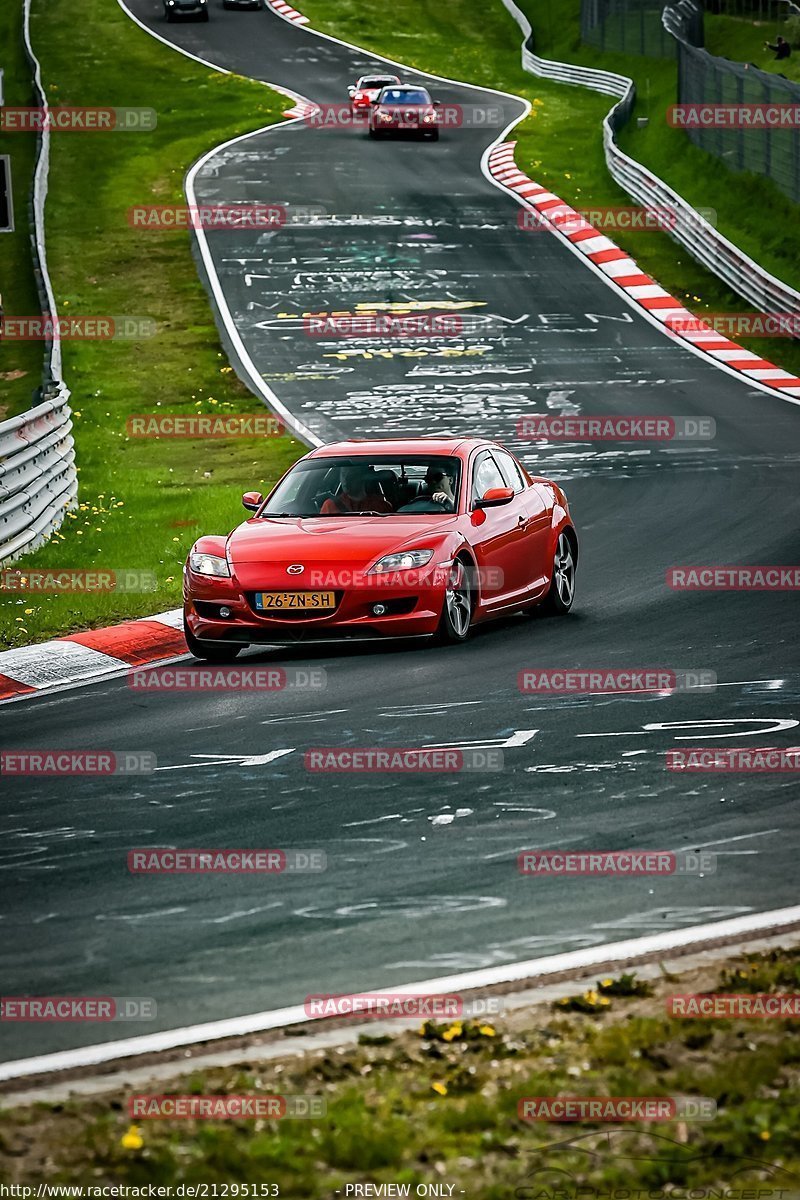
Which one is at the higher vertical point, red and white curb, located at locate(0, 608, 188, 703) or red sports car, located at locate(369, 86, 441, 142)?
red sports car, located at locate(369, 86, 441, 142)

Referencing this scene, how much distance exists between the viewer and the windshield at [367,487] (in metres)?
13.8

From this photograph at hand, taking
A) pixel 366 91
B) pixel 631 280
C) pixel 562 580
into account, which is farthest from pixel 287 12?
pixel 562 580

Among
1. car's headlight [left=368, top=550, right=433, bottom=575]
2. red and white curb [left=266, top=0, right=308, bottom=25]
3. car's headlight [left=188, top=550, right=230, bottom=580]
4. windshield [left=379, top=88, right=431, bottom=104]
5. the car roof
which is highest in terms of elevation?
red and white curb [left=266, top=0, right=308, bottom=25]

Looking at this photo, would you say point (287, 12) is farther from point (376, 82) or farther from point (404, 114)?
point (404, 114)

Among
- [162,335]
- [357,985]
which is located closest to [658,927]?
[357,985]

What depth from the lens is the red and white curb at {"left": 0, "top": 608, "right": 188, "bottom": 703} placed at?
12469 mm

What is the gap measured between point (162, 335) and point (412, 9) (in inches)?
1853

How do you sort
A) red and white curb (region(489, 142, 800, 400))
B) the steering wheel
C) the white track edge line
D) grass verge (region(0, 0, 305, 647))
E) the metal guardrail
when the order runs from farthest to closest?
1. red and white curb (region(489, 142, 800, 400))
2. grass verge (region(0, 0, 305, 647))
3. the metal guardrail
4. the steering wheel
5. the white track edge line

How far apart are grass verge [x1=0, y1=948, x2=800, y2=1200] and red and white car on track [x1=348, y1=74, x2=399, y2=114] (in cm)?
4865

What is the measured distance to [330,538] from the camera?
13.1 m

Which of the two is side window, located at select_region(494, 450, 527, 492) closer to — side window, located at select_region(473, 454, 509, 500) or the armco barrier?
side window, located at select_region(473, 454, 509, 500)

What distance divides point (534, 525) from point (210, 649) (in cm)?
275

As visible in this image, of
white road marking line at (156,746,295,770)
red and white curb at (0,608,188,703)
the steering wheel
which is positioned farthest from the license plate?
white road marking line at (156,746,295,770)

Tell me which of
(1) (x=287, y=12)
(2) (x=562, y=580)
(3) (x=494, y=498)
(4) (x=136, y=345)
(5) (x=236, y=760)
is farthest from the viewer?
(1) (x=287, y=12)
